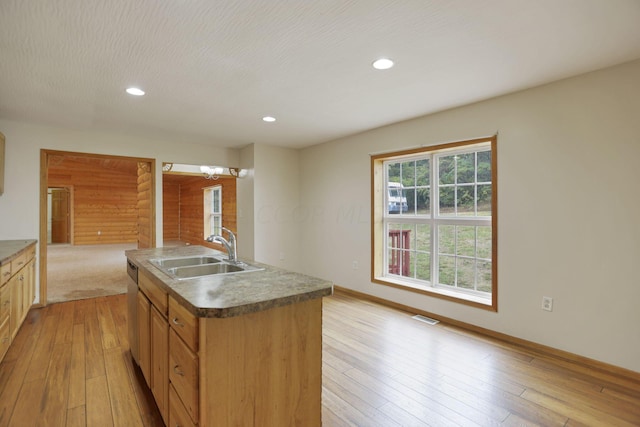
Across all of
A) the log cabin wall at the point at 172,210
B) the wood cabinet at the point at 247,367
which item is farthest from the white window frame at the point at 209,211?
the wood cabinet at the point at 247,367

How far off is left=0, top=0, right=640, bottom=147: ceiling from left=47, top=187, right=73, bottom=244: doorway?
8.28 metres

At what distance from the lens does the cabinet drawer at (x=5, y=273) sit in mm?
2302

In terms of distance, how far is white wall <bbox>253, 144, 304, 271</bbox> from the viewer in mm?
4945

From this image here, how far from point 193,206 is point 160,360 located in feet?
31.0

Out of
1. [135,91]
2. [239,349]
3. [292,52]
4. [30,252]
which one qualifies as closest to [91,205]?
[30,252]

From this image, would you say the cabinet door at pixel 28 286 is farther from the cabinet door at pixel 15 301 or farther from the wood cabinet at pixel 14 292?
the cabinet door at pixel 15 301

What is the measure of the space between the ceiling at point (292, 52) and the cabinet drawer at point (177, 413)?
1.94 meters

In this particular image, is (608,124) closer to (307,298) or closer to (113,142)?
(307,298)

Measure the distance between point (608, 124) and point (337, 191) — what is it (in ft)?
9.91

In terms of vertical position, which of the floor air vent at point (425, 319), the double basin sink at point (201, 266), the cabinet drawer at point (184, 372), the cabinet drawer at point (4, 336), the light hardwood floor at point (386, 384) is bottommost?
the light hardwood floor at point (386, 384)

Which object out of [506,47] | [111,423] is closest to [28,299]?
[111,423]

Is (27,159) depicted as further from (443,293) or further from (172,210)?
(172,210)

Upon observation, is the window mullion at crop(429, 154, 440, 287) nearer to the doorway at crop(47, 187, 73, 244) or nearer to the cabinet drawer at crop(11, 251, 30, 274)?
the cabinet drawer at crop(11, 251, 30, 274)

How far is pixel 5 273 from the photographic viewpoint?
7.93ft
